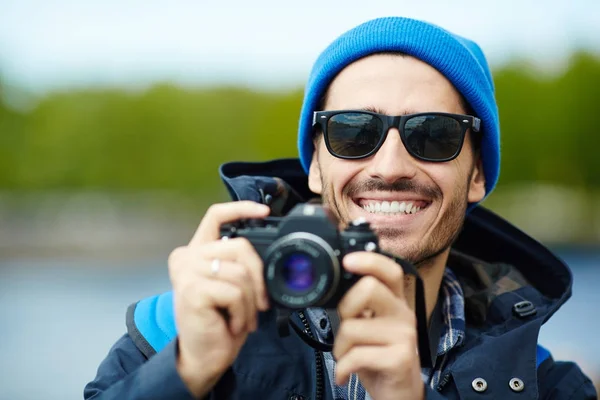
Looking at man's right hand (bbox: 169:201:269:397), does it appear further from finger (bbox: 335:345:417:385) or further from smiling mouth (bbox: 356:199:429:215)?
smiling mouth (bbox: 356:199:429:215)

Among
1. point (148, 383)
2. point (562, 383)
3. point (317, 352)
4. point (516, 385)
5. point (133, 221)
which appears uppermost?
point (148, 383)

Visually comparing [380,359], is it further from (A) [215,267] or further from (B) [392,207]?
(B) [392,207]

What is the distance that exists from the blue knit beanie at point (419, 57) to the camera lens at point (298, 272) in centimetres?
105

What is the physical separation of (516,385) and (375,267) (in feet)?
2.71

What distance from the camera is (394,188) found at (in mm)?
2379

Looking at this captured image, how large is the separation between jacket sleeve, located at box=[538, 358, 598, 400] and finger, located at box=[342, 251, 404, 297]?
995 millimetres

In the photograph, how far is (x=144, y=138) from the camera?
156 ft

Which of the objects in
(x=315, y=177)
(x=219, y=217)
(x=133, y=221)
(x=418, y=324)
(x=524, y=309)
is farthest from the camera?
(x=133, y=221)

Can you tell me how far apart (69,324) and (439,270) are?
1467 centimetres

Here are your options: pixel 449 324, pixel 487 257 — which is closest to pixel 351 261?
pixel 449 324

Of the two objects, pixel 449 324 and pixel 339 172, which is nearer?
pixel 339 172

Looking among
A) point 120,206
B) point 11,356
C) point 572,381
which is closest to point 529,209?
point 120,206

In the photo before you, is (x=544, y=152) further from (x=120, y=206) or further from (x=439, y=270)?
(x=439, y=270)

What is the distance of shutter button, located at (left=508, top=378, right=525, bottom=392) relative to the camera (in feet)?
7.37
